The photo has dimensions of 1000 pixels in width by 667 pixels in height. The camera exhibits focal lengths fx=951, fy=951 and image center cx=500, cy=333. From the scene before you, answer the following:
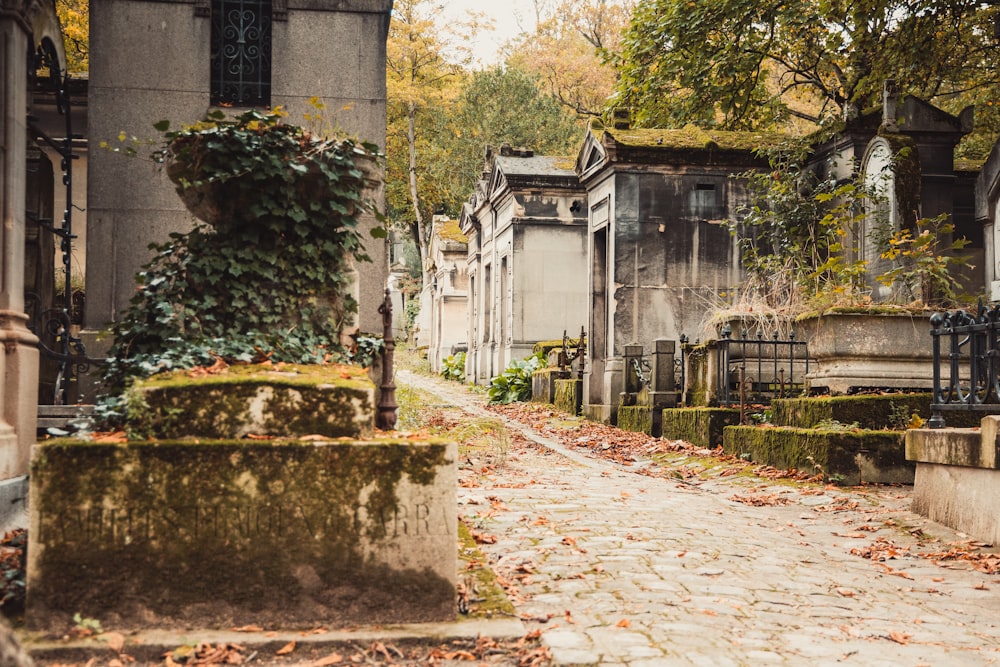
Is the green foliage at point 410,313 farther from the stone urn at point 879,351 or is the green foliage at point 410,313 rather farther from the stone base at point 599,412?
the stone urn at point 879,351

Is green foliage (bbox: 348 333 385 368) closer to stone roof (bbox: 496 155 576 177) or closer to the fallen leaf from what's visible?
the fallen leaf

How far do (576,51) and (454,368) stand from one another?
1793 cm

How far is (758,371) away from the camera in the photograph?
40.2ft

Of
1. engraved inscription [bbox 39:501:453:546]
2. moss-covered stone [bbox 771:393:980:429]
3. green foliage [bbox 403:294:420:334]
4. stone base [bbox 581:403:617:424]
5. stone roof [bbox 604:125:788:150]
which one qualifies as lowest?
stone base [bbox 581:403:617:424]

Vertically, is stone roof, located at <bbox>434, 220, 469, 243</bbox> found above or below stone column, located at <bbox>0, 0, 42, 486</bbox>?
above

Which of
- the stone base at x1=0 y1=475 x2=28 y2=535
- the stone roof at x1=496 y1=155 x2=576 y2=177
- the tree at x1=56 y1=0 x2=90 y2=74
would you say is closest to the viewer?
the stone base at x1=0 y1=475 x2=28 y2=535

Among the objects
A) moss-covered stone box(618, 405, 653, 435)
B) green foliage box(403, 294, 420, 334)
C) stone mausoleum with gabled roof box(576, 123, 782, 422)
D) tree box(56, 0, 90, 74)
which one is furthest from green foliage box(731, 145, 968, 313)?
green foliage box(403, 294, 420, 334)

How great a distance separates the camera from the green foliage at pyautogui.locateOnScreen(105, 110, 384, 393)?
5328mm

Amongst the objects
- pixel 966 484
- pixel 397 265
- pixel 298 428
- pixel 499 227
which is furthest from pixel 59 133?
pixel 397 265

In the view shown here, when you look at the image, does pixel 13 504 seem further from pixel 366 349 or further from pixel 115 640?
pixel 115 640

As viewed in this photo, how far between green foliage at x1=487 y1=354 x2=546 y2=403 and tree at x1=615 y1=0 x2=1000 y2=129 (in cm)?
609

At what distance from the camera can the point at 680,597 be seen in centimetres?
511

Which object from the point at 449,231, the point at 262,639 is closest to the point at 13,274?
the point at 262,639

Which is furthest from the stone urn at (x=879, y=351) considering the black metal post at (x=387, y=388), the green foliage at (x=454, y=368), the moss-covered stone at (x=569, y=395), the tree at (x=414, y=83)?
the tree at (x=414, y=83)
